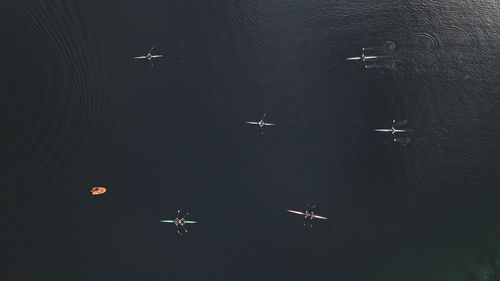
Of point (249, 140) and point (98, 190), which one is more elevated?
point (249, 140)

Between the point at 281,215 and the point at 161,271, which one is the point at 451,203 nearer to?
the point at 281,215

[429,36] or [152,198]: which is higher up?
[429,36]

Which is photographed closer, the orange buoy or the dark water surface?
the dark water surface

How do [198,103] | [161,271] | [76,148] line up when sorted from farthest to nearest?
[198,103], [76,148], [161,271]

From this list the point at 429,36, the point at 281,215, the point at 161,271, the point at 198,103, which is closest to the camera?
the point at 161,271

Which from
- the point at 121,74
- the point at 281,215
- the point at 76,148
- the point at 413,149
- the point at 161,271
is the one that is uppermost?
the point at 121,74

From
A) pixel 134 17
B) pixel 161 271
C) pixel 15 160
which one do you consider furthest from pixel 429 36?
pixel 15 160

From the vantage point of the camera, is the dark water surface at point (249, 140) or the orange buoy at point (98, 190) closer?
the dark water surface at point (249, 140)

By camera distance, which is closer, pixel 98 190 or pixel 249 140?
pixel 98 190
